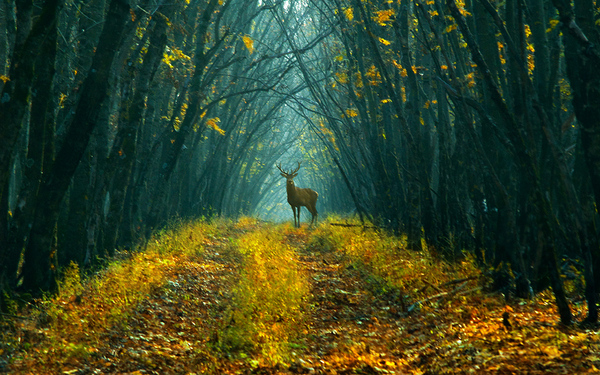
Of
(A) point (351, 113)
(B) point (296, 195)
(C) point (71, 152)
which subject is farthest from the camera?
(B) point (296, 195)

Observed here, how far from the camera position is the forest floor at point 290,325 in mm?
4617

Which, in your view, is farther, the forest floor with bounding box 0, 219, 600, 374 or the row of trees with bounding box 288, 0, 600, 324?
the row of trees with bounding box 288, 0, 600, 324

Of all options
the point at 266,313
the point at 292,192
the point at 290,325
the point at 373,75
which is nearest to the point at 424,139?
the point at 373,75

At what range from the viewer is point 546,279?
674 cm

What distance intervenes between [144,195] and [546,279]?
11.1 metres

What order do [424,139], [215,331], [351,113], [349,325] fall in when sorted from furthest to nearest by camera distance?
[351,113] → [424,139] → [349,325] → [215,331]

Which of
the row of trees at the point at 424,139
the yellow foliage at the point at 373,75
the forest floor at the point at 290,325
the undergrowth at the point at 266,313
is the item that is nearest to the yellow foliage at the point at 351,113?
the row of trees at the point at 424,139

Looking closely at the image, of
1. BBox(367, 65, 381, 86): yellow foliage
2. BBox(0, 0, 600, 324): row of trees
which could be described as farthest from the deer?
BBox(367, 65, 381, 86): yellow foliage

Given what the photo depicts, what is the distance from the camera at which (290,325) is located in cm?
613

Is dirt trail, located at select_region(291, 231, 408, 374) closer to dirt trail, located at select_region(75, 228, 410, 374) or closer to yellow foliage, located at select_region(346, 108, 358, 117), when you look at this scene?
dirt trail, located at select_region(75, 228, 410, 374)

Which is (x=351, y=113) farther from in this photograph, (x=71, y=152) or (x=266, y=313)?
(x=71, y=152)

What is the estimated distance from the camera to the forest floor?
4617mm

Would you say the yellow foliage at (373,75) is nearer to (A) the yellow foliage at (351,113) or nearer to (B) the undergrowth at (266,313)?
(A) the yellow foliage at (351,113)

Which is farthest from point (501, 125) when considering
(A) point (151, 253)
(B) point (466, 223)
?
(A) point (151, 253)
